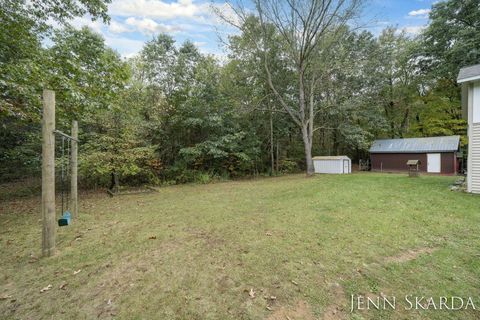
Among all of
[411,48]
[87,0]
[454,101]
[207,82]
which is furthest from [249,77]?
[454,101]

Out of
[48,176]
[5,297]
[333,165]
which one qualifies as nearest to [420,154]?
[333,165]

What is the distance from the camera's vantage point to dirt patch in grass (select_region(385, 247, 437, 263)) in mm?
3041

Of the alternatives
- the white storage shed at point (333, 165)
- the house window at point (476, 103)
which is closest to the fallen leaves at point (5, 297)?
the house window at point (476, 103)

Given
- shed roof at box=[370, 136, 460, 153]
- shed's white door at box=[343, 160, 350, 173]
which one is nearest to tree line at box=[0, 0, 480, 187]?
shed roof at box=[370, 136, 460, 153]

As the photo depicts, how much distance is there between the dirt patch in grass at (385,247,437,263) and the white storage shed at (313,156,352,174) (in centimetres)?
1211

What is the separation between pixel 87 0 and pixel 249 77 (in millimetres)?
9709

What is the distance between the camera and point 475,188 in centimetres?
675

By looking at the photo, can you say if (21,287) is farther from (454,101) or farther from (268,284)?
(454,101)

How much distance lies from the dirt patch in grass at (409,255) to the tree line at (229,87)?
680 cm

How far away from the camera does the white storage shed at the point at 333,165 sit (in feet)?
49.0

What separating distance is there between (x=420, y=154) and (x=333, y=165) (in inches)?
255

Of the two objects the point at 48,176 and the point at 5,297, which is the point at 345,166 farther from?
the point at 5,297

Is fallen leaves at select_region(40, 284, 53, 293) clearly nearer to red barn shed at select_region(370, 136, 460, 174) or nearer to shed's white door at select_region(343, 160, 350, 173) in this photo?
shed's white door at select_region(343, 160, 350, 173)

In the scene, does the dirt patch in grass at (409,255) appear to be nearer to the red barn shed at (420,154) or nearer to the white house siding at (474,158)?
the white house siding at (474,158)
